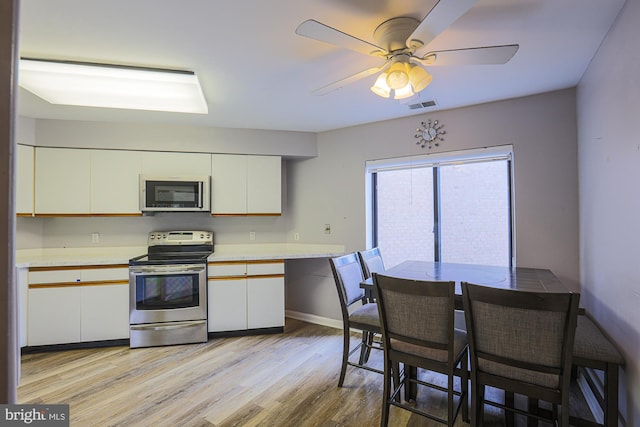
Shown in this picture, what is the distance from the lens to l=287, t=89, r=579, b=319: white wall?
256 centimetres

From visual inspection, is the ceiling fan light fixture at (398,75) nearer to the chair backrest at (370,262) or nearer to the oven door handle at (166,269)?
the chair backrest at (370,262)

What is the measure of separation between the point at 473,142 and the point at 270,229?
2519 millimetres

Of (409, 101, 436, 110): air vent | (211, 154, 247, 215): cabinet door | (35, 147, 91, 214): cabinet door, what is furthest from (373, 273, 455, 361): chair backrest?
(35, 147, 91, 214): cabinet door

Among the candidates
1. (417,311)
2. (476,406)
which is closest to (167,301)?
(417,311)

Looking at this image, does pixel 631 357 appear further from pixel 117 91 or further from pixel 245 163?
pixel 117 91

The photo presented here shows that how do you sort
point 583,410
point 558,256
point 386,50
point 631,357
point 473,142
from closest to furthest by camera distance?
point 631,357
point 386,50
point 583,410
point 558,256
point 473,142

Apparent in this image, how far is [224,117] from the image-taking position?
324cm

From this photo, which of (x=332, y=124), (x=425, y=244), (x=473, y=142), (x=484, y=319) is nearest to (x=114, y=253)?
(x=332, y=124)

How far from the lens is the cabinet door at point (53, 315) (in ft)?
9.56

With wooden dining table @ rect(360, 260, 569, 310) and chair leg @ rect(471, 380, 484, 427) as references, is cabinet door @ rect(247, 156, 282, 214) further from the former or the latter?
chair leg @ rect(471, 380, 484, 427)

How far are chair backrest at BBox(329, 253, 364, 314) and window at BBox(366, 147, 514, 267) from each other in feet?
3.33

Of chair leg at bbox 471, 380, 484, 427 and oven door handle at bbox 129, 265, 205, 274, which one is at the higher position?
oven door handle at bbox 129, 265, 205, 274

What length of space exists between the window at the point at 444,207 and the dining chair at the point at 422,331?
1.38 m

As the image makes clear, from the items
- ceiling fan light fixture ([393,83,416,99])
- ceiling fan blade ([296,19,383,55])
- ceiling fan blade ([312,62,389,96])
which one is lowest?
ceiling fan light fixture ([393,83,416,99])
